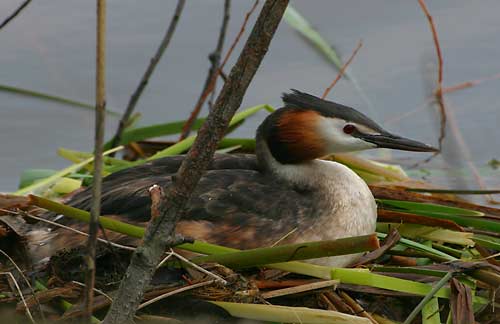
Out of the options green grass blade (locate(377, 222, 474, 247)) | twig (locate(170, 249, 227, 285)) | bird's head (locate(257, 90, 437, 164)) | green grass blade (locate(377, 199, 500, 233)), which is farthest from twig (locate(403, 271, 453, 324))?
bird's head (locate(257, 90, 437, 164))

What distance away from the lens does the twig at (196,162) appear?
312 cm

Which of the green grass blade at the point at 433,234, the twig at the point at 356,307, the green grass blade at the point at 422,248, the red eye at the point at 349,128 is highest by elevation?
the red eye at the point at 349,128

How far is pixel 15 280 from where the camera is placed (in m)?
4.27

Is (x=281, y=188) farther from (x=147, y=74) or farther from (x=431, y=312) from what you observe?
(x=147, y=74)

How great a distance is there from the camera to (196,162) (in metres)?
3.22

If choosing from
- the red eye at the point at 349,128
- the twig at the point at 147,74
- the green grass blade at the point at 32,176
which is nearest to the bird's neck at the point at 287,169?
the red eye at the point at 349,128

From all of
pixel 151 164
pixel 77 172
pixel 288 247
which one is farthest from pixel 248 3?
pixel 288 247

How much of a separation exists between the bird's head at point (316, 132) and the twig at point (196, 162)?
1.65 metres

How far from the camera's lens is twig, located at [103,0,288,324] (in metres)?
3.12

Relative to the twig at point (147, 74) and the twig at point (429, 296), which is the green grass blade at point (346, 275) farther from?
the twig at point (147, 74)

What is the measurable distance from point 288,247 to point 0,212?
1.32 meters

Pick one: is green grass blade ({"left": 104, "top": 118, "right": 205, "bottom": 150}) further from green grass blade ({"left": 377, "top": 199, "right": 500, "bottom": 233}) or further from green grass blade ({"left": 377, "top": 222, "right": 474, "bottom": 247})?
green grass blade ({"left": 377, "top": 222, "right": 474, "bottom": 247})

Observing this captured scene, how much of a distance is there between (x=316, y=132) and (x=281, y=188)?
0.98ft

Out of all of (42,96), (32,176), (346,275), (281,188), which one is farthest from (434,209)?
(42,96)
